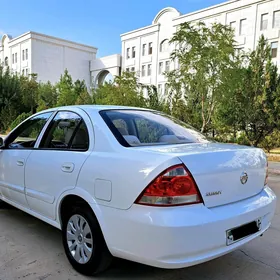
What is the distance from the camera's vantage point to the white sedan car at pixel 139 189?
2.19 metres

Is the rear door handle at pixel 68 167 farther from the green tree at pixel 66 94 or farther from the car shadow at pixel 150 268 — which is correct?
the green tree at pixel 66 94

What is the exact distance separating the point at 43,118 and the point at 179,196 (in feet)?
7.36

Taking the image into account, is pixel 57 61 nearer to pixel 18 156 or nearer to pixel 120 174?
pixel 18 156

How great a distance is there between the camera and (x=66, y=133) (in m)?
3.23

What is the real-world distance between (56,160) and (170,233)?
59.1 inches

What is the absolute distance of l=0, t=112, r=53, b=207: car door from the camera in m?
3.61

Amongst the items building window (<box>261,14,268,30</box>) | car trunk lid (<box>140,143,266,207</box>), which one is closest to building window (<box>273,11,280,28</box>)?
building window (<box>261,14,268,30</box>)

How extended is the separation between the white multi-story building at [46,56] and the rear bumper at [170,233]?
53.0 m

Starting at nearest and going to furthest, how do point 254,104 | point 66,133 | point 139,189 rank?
point 139,189 < point 66,133 < point 254,104

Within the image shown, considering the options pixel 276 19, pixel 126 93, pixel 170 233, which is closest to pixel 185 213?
pixel 170 233

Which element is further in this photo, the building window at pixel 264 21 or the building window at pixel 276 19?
the building window at pixel 264 21

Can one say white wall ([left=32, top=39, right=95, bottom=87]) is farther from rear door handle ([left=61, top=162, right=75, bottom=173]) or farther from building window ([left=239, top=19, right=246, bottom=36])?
rear door handle ([left=61, top=162, right=75, bottom=173])

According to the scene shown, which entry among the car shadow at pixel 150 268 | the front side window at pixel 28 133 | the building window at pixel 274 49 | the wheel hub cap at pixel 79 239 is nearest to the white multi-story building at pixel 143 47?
the building window at pixel 274 49

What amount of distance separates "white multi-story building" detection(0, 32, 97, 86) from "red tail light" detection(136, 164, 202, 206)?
53107 mm
